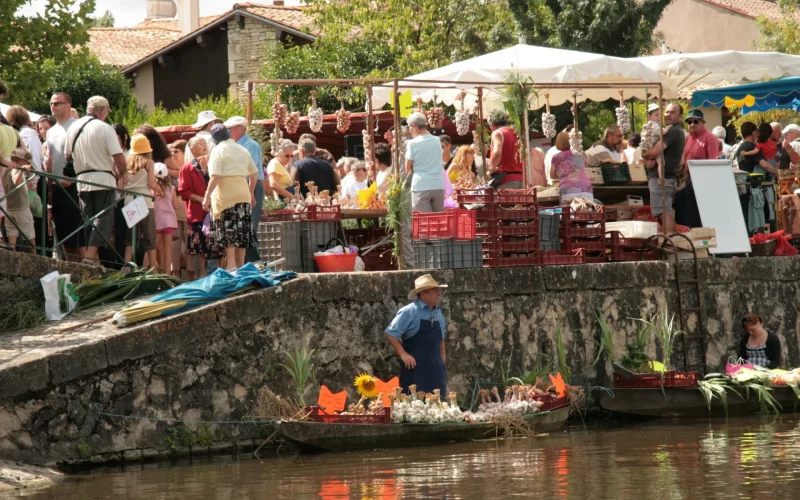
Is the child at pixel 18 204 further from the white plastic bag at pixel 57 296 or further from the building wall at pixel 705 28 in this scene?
the building wall at pixel 705 28

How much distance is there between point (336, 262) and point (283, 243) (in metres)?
0.63

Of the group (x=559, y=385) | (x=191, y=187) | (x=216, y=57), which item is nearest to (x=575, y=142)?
(x=559, y=385)

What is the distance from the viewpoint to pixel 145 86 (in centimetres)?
4122

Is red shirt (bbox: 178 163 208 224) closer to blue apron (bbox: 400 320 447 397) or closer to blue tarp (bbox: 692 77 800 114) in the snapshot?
blue apron (bbox: 400 320 447 397)

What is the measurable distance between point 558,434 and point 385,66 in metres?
22.5

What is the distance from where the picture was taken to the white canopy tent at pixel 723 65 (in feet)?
57.2

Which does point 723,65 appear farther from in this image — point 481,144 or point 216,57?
point 216,57

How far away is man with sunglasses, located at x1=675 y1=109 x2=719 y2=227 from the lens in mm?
15859

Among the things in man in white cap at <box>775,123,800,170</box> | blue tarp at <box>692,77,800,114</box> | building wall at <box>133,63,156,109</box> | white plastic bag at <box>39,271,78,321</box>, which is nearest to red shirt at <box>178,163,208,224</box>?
white plastic bag at <box>39,271,78,321</box>

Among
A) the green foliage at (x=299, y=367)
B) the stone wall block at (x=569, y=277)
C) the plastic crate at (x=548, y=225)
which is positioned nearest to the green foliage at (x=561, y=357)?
the stone wall block at (x=569, y=277)

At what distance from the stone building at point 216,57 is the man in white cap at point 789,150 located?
19516mm

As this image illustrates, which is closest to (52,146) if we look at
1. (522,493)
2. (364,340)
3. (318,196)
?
(318,196)

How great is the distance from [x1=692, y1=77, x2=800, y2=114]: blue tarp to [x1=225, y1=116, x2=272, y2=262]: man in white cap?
26.8ft

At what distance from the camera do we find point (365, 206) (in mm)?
14375
